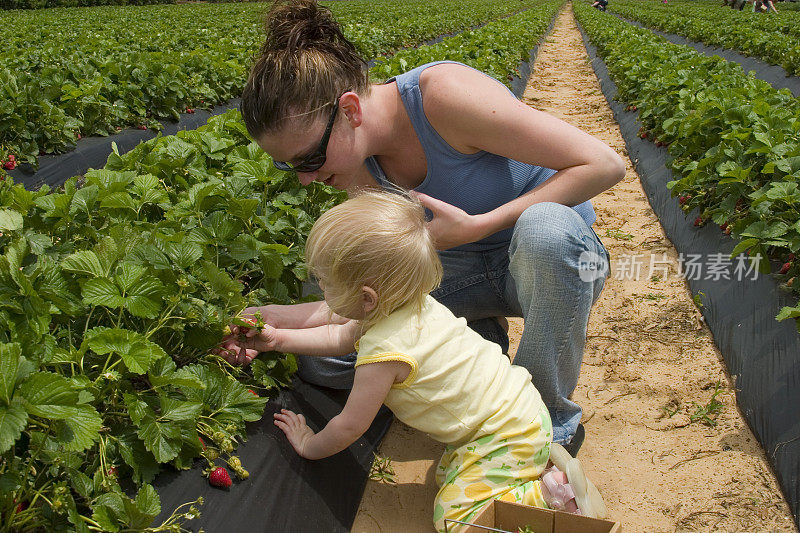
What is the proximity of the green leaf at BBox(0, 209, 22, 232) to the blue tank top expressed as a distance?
3.64ft

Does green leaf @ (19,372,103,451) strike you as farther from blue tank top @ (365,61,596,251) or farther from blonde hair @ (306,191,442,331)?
blue tank top @ (365,61,596,251)

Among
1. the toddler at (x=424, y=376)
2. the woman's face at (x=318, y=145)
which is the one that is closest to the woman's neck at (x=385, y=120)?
the woman's face at (x=318, y=145)

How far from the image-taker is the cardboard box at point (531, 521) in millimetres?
1824

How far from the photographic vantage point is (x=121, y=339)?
5.50ft

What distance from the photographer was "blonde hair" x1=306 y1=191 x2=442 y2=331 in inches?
72.9

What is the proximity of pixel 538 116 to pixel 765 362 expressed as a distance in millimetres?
1367

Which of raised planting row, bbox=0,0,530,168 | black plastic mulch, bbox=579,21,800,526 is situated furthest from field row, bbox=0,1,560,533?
raised planting row, bbox=0,0,530,168

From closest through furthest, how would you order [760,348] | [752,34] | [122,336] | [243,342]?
1. [122,336]
2. [243,342]
3. [760,348]
4. [752,34]

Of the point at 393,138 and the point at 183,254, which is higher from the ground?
the point at 393,138

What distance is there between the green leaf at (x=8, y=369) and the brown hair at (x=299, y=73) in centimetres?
102

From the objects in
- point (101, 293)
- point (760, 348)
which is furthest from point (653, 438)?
point (101, 293)

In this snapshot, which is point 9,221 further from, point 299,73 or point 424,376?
point 424,376

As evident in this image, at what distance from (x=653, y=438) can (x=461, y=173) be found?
1.21m

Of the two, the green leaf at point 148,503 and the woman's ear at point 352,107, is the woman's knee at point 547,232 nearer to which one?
the woman's ear at point 352,107
